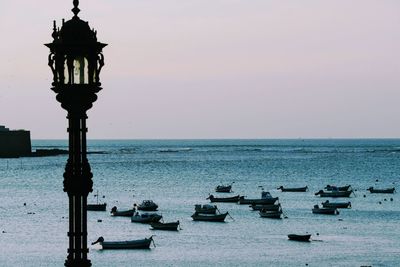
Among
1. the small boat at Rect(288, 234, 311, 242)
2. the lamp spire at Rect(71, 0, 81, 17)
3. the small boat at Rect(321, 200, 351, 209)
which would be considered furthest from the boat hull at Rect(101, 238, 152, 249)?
the lamp spire at Rect(71, 0, 81, 17)

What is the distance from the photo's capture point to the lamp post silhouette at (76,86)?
41.5 ft

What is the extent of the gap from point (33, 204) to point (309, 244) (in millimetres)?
60284

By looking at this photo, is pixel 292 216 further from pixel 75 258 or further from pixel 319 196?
pixel 75 258

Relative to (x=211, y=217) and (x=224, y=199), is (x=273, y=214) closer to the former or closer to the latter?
(x=211, y=217)

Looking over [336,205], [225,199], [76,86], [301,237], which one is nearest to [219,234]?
[301,237]

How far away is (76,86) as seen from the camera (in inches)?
501

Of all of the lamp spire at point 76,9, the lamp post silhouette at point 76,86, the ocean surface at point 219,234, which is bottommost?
the ocean surface at point 219,234

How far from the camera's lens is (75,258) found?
1265 cm

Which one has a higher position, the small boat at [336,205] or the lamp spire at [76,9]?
the lamp spire at [76,9]

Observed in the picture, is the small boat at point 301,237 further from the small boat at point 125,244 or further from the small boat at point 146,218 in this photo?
the small boat at point 146,218

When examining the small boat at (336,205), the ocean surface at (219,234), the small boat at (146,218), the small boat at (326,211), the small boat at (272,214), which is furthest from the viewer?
the small boat at (336,205)

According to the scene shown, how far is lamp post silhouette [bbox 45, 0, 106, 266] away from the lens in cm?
1264

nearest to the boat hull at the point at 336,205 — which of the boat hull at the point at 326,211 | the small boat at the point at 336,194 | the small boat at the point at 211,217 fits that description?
the boat hull at the point at 326,211

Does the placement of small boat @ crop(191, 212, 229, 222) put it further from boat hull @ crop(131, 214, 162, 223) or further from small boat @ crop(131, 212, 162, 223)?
boat hull @ crop(131, 214, 162, 223)
